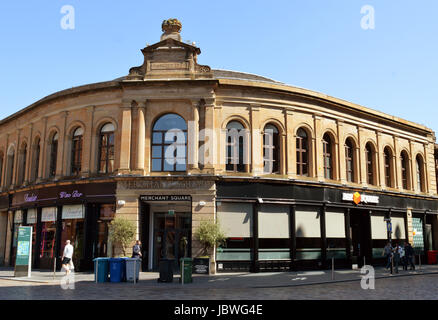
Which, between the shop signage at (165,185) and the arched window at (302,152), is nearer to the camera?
the shop signage at (165,185)

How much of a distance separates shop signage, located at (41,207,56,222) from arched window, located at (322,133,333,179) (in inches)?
704

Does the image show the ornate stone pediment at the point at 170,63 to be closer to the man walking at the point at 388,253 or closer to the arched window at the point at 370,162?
the arched window at the point at 370,162

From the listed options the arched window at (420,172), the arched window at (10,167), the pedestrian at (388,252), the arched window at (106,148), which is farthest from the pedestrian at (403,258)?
the arched window at (10,167)

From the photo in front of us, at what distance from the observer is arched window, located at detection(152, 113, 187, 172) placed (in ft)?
80.6

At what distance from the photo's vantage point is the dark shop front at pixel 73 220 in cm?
2452

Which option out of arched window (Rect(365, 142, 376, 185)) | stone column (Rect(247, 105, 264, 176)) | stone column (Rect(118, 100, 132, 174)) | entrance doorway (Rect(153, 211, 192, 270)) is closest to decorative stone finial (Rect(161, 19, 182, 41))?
stone column (Rect(118, 100, 132, 174))

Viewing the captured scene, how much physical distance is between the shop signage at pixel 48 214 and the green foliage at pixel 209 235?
10120 millimetres

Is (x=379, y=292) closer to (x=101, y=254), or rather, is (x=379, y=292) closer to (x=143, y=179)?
(x=143, y=179)

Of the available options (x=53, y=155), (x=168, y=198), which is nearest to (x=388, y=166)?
(x=168, y=198)

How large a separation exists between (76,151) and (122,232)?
7457mm

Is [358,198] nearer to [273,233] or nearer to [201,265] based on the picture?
[273,233]

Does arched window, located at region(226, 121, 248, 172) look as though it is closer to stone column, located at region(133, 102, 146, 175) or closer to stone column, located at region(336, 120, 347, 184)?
stone column, located at region(133, 102, 146, 175)
